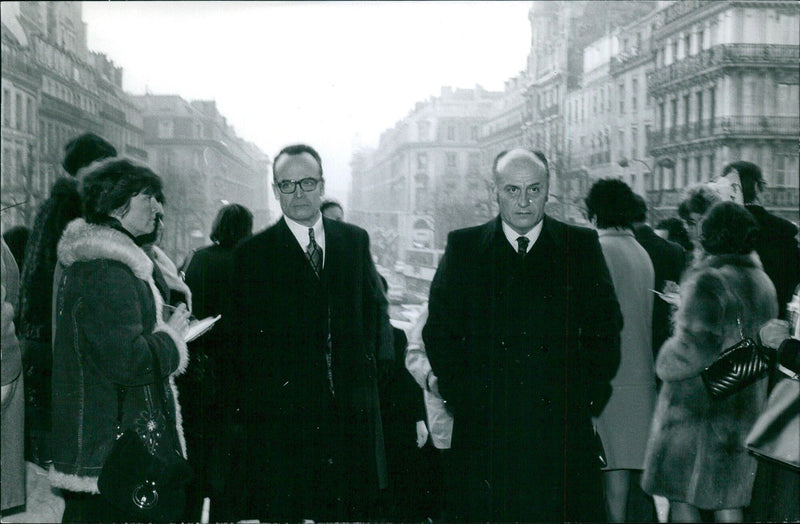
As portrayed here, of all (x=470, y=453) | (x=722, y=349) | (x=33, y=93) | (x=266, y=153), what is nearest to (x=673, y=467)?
(x=722, y=349)

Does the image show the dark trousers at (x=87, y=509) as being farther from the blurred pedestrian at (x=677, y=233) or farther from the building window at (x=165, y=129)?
the blurred pedestrian at (x=677, y=233)

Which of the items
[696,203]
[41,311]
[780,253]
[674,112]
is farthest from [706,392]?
[41,311]

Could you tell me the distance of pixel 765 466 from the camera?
3633 mm

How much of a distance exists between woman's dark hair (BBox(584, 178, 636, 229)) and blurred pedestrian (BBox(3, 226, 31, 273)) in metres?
2.47

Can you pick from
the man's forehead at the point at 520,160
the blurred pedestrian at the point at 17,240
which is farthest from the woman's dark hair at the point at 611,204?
the blurred pedestrian at the point at 17,240

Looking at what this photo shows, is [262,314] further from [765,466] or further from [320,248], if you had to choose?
[765,466]

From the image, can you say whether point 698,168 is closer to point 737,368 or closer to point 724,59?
point 724,59

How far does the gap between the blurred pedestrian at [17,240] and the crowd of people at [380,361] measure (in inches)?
0.5

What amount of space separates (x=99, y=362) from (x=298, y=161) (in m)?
1.12

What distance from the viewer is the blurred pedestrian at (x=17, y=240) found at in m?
3.57

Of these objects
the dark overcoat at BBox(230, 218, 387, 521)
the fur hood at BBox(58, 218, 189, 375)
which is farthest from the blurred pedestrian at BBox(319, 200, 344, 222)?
the fur hood at BBox(58, 218, 189, 375)

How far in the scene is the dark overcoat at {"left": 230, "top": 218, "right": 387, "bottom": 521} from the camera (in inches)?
118

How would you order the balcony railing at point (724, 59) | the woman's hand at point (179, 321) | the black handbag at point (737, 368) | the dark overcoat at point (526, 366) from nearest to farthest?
the woman's hand at point (179, 321), the dark overcoat at point (526, 366), the black handbag at point (737, 368), the balcony railing at point (724, 59)

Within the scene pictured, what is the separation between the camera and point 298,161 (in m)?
3.14
